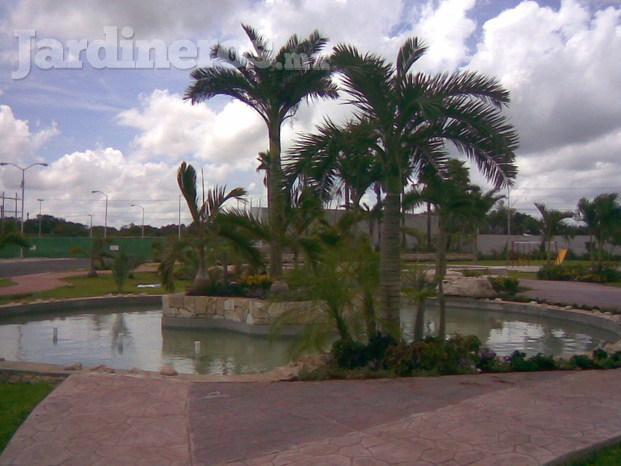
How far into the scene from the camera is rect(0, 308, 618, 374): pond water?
34.1 ft

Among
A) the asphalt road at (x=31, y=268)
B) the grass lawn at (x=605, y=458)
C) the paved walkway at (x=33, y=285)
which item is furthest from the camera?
the asphalt road at (x=31, y=268)

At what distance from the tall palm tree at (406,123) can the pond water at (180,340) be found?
2380 mm

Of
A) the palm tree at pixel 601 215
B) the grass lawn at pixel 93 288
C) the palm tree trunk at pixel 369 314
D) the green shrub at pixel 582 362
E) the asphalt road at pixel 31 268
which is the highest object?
the palm tree at pixel 601 215

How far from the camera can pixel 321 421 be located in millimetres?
5777

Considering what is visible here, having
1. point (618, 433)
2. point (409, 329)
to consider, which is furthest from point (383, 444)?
point (409, 329)

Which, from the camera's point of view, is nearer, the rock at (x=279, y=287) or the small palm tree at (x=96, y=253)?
the rock at (x=279, y=287)

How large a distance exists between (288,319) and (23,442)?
13.6 ft

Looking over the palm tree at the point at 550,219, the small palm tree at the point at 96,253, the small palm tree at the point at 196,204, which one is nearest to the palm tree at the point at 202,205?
the small palm tree at the point at 196,204

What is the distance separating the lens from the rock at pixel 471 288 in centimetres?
1906

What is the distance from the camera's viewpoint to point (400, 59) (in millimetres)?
9062

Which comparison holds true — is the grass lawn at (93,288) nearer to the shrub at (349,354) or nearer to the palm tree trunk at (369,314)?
the shrub at (349,354)

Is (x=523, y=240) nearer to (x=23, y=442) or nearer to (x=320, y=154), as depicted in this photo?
(x=320, y=154)

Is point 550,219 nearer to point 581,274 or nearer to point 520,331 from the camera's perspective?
point 581,274

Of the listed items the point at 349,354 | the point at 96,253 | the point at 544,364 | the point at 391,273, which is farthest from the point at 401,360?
the point at 96,253
